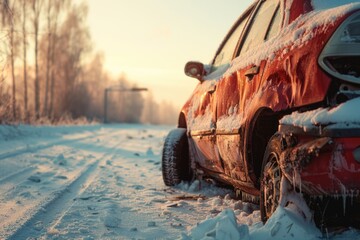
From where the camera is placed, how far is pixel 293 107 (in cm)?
260

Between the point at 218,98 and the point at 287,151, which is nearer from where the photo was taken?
Answer: the point at 287,151

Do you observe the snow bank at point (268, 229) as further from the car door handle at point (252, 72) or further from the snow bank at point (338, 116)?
the car door handle at point (252, 72)

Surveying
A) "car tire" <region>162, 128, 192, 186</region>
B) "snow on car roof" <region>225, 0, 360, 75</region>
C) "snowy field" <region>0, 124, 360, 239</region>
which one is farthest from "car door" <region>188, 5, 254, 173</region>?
"snow on car roof" <region>225, 0, 360, 75</region>

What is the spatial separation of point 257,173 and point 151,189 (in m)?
2.30

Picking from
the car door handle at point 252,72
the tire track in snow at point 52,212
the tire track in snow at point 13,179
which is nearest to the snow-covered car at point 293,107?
the car door handle at point 252,72

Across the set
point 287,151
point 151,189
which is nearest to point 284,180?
point 287,151

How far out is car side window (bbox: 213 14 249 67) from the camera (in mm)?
4539

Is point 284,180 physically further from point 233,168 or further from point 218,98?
point 218,98

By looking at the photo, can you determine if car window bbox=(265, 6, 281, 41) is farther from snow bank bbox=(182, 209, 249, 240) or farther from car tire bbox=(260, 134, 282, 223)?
snow bank bbox=(182, 209, 249, 240)

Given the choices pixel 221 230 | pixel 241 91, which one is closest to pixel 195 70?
pixel 241 91

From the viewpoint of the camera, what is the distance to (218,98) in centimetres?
421

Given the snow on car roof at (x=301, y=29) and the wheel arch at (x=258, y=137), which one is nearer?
the snow on car roof at (x=301, y=29)

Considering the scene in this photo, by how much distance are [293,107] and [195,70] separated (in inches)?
108

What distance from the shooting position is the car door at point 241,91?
3.32 m
